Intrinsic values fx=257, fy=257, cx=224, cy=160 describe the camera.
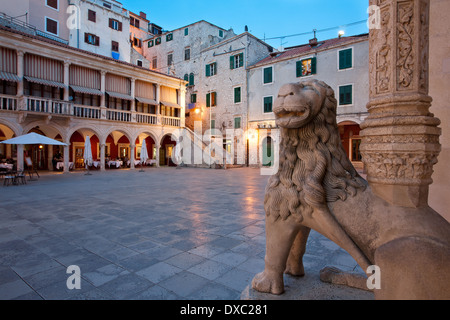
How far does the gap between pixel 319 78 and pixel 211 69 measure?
12188 mm

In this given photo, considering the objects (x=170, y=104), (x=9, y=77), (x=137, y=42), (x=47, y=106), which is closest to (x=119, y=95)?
(x=170, y=104)

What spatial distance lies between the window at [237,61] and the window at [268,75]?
113 inches

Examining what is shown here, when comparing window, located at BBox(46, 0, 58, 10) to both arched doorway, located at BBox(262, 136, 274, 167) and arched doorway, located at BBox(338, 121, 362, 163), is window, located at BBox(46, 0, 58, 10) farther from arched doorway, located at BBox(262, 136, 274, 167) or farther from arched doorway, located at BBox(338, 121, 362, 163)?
arched doorway, located at BBox(338, 121, 362, 163)

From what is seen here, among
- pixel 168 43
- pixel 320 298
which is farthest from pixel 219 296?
pixel 168 43

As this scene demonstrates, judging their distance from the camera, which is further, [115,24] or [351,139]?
[115,24]

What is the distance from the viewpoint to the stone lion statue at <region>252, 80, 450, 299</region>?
1.43 meters

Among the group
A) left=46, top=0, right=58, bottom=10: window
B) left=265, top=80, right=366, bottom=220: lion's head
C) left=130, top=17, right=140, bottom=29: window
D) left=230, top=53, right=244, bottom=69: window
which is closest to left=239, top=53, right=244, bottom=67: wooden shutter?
left=230, top=53, right=244, bottom=69: window

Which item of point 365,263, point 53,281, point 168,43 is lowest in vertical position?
point 53,281

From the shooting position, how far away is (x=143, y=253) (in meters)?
3.71

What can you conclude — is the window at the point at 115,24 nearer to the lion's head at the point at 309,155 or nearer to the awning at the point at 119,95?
the awning at the point at 119,95

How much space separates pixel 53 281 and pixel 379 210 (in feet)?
11.0

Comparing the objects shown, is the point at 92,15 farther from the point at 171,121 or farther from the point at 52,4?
the point at 171,121
